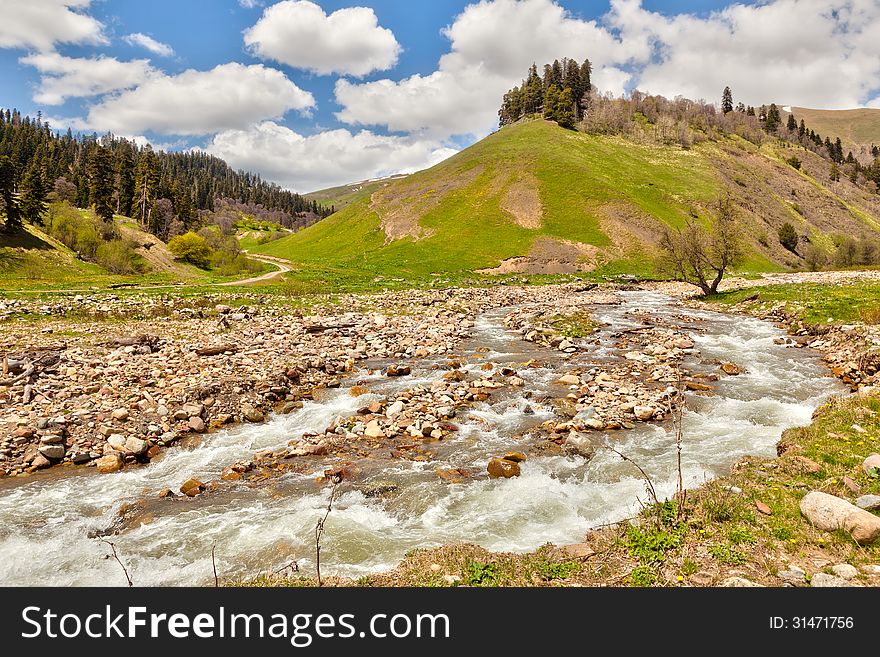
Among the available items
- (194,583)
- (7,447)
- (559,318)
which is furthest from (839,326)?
(7,447)

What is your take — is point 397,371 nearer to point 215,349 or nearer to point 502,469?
point 215,349

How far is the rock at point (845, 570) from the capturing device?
18.6 feet

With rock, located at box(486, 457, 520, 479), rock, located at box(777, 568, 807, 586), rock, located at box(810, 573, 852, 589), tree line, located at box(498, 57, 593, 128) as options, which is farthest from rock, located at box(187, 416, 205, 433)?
tree line, located at box(498, 57, 593, 128)

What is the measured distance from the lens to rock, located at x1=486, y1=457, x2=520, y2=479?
10.7m

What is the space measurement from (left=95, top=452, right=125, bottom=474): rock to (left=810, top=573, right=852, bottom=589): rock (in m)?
14.0

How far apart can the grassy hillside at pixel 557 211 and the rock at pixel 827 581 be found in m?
53.6

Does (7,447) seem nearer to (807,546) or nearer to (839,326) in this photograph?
(807,546)

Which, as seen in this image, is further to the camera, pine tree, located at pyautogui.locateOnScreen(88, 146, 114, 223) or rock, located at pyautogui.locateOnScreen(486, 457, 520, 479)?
pine tree, located at pyautogui.locateOnScreen(88, 146, 114, 223)

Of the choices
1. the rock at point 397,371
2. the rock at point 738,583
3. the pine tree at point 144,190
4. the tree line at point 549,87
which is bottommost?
the rock at point 738,583

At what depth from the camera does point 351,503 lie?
962 cm

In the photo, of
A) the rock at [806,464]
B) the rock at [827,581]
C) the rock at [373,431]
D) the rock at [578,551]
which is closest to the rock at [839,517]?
the rock at [827,581]

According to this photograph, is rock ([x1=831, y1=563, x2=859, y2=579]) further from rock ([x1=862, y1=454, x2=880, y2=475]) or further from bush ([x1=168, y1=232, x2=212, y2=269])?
bush ([x1=168, y1=232, x2=212, y2=269])

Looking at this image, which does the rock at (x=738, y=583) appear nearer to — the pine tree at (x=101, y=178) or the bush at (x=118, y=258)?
the bush at (x=118, y=258)

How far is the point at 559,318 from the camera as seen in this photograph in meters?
32.1
